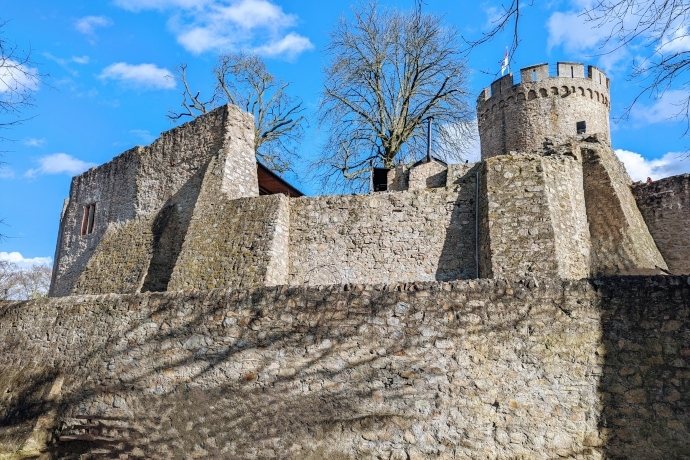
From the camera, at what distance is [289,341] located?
20.1ft

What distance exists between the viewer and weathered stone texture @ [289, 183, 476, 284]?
38.2ft

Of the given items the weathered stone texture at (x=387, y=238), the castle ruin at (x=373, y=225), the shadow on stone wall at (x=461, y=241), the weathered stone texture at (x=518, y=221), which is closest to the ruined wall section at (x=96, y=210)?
the castle ruin at (x=373, y=225)

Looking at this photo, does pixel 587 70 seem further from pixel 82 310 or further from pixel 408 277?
pixel 82 310

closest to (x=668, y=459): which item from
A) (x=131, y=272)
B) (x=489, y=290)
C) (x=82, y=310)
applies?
(x=489, y=290)

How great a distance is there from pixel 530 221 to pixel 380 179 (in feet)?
25.2

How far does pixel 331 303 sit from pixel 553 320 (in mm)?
2462

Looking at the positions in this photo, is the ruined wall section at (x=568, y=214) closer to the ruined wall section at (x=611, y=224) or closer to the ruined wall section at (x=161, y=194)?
the ruined wall section at (x=611, y=224)

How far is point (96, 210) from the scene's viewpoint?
1833cm

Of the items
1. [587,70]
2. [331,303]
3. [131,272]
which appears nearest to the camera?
[331,303]

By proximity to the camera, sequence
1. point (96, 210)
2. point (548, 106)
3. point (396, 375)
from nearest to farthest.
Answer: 1. point (396, 375)
2. point (96, 210)
3. point (548, 106)

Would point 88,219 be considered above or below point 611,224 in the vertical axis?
above

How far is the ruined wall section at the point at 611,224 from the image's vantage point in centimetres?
1166

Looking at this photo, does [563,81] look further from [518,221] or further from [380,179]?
[518,221]

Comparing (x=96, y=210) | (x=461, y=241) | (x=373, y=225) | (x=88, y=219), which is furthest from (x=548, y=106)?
(x=88, y=219)
